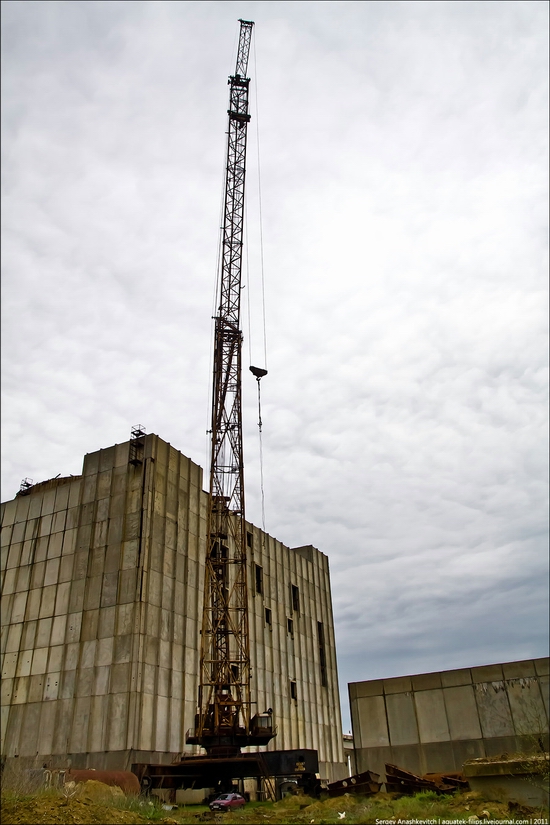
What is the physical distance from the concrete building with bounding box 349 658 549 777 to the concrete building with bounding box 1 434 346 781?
15.5m

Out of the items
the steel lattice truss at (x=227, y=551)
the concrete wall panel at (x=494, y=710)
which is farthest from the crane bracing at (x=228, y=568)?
the concrete wall panel at (x=494, y=710)

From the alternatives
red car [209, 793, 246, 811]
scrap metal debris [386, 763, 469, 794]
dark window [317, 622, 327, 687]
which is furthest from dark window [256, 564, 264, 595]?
scrap metal debris [386, 763, 469, 794]

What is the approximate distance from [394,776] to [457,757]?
124 inches

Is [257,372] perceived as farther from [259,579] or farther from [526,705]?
[526,705]

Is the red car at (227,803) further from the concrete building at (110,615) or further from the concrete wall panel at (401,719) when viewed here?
the concrete wall panel at (401,719)

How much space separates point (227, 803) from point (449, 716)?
13.1 meters

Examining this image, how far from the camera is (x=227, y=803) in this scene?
33062mm

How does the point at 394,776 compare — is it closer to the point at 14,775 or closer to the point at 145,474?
the point at 14,775

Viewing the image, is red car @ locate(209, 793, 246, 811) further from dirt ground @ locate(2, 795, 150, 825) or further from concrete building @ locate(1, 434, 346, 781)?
dirt ground @ locate(2, 795, 150, 825)

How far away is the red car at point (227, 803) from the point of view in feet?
107

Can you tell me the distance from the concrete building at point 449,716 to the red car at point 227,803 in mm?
7621

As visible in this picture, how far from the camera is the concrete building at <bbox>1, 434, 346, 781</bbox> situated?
130 feet

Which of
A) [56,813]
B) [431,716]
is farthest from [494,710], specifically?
[56,813]

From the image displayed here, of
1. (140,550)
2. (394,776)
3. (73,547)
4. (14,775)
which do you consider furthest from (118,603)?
(394,776)
